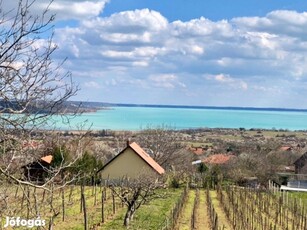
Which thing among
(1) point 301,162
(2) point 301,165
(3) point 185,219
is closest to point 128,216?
(3) point 185,219

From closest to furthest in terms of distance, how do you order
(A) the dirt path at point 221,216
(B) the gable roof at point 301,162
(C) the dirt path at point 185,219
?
(C) the dirt path at point 185,219, (A) the dirt path at point 221,216, (B) the gable roof at point 301,162

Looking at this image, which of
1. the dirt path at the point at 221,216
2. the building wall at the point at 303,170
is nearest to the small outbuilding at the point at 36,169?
the dirt path at the point at 221,216

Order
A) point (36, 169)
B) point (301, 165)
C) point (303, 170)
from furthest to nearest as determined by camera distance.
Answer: point (301, 165)
point (303, 170)
point (36, 169)

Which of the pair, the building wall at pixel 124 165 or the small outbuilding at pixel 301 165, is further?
the small outbuilding at pixel 301 165

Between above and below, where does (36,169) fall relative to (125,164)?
above

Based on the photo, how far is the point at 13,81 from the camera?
181 inches

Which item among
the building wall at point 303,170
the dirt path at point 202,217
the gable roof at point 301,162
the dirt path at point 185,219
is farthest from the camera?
the gable roof at point 301,162

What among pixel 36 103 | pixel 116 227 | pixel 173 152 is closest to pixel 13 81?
pixel 36 103

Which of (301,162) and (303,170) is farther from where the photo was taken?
(301,162)

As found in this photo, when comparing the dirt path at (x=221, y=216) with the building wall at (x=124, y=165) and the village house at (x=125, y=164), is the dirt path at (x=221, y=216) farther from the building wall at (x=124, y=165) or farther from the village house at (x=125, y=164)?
the building wall at (x=124, y=165)

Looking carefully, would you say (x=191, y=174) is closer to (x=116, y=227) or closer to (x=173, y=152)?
(x=173, y=152)

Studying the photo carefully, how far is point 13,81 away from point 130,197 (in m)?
14.5

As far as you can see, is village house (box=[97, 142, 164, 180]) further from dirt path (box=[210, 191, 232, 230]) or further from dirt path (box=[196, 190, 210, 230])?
dirt path (box=[196, 190, 210, 230])

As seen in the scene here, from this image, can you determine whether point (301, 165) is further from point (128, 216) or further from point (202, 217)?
point (128, 216)
